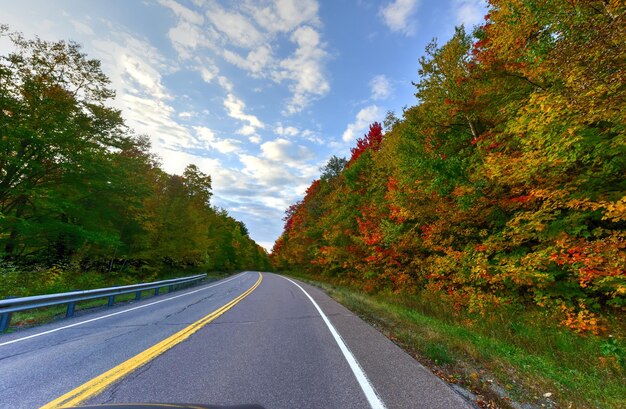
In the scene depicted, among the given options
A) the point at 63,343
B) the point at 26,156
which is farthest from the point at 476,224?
the point at 26,156

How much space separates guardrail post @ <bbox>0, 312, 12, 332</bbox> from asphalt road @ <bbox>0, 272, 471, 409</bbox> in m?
0.64

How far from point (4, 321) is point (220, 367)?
23.0ft

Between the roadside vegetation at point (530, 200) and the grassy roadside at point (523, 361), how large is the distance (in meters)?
0.04

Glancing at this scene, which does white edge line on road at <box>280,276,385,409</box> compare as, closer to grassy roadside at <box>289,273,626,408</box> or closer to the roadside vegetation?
grassy roadside at <box>289,273,626,408</box>

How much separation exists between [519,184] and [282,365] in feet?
28.9

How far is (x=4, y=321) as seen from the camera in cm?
678

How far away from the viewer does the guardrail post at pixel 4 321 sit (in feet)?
22.1

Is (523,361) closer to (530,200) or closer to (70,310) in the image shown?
(530,200)

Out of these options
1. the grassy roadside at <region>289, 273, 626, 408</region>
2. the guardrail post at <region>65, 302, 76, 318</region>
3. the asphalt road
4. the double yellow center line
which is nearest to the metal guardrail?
the guardrail post at <region>65, 302, 76, 318</region>

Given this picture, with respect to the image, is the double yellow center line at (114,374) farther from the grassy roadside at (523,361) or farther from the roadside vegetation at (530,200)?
the roadside vegetation at (530,200)

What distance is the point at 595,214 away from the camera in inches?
275

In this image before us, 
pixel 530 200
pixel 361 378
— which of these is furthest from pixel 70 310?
pixel 530 200

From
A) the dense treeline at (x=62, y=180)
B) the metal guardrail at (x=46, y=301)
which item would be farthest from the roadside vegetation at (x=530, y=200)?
the dense treeline at (x=62, y=180)

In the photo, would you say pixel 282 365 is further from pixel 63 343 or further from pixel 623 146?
pixel 623 146
